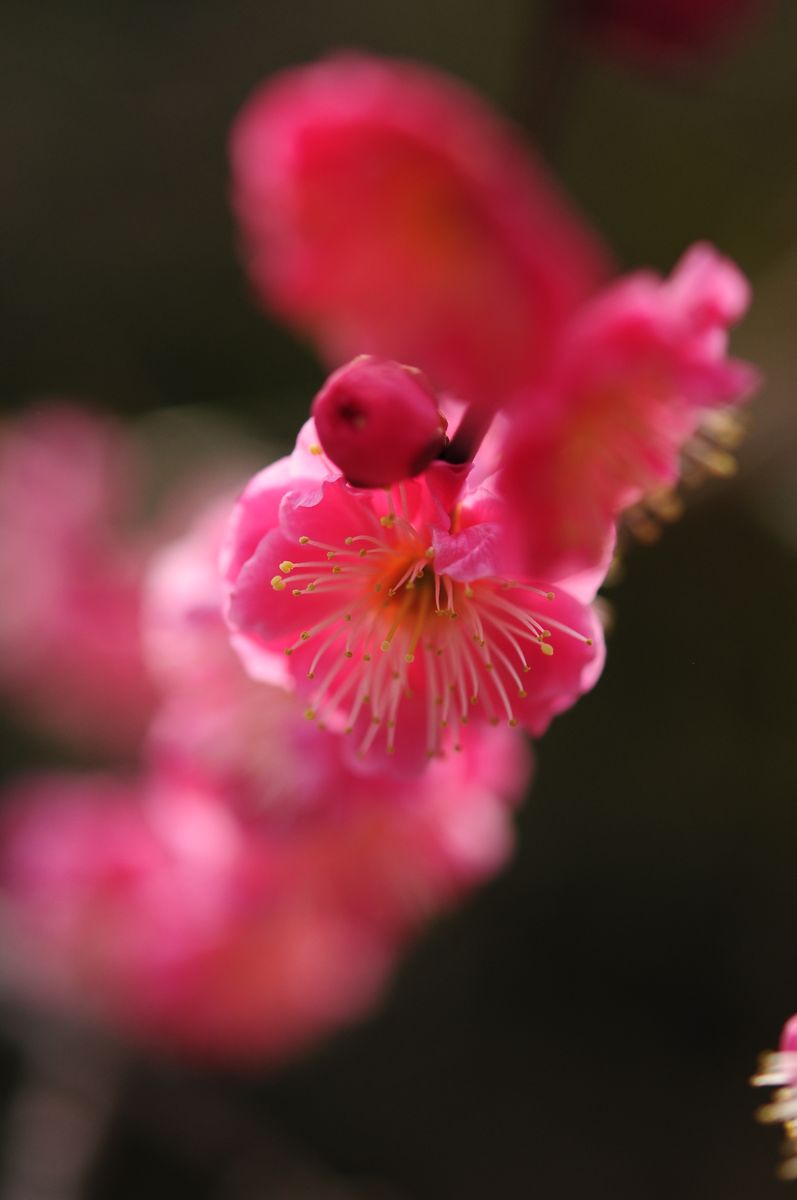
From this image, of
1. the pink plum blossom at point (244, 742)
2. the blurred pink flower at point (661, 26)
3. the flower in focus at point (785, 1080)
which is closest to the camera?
the flower in focus at point (785, 1080)

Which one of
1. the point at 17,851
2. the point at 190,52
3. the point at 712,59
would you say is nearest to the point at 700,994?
the point at 17,851

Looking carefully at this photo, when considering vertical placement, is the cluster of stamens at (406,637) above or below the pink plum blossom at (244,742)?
above

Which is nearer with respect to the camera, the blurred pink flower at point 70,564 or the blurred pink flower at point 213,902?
the blurred pink flower at point 213,902

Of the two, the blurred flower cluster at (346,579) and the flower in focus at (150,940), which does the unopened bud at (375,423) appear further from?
the flower in focus at (150,940)

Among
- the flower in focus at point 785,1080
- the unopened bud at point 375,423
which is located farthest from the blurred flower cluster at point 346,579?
→ the flower in focus at point 785,1080

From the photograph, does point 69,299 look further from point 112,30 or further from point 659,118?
point 659,118

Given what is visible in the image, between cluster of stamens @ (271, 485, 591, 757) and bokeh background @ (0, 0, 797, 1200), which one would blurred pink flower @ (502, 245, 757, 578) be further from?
bokeh background @ (0, 0, 797, 1200)

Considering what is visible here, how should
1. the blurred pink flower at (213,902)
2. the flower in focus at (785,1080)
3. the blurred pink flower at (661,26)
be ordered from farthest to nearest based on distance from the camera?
the blurred pink flower at (661,26)
the blurred pink flower at (213,902)
the flower in focus at (785,1080)

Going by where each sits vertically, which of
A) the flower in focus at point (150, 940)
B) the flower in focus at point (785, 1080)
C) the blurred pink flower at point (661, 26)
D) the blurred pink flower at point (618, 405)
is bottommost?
the flower in focus at point (150, 940)
